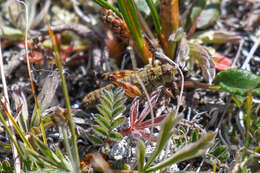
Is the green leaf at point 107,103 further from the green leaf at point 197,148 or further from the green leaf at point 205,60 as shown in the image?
the green leaf at point 205,60

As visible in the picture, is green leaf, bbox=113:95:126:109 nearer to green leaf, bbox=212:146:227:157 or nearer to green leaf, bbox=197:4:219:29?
green leaf, bbox=212:146:227:157

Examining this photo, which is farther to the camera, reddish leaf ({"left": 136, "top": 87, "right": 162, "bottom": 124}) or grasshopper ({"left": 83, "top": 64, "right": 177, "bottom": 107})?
grasshopper ({"left": 83, "top": 64, "right": 177, "bottom": 107})

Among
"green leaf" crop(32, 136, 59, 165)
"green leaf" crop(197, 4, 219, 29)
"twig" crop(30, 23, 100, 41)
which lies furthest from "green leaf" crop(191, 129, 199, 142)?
"twig" crop(30, 23, 100, 41)

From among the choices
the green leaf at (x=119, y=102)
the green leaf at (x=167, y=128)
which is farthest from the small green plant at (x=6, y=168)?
the green leaf at (x=167, y=128)

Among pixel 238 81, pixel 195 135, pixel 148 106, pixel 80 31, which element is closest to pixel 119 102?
pixel 148 106

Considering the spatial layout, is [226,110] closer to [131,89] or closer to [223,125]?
[223,125]

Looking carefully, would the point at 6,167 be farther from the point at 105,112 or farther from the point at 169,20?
the point at 169,20
